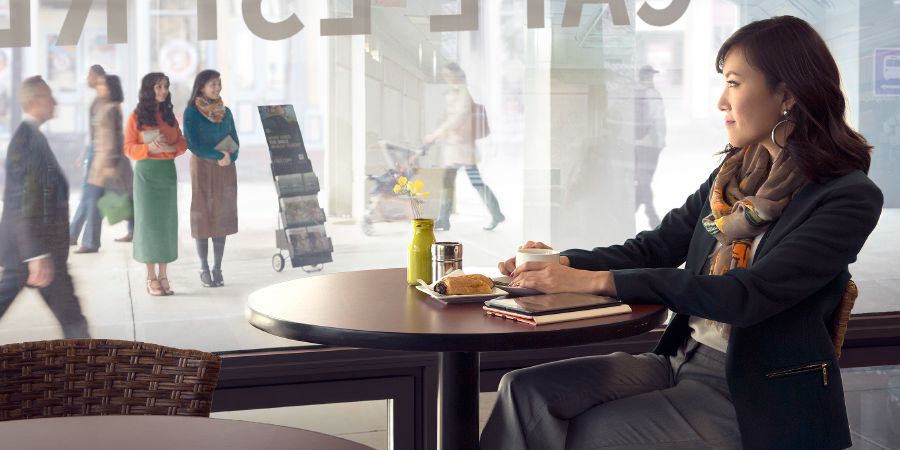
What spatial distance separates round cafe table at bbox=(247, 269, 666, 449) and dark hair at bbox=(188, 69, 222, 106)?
0.99m

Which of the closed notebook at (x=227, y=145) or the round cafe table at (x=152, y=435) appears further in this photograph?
the closed notebook at (x=227, y=145)

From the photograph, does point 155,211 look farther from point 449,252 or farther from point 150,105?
point 449,252

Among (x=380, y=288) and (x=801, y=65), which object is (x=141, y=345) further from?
(x=801, y=65)

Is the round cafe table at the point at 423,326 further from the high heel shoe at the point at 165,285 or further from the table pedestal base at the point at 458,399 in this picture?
the high heel shoe at the point at 165,285

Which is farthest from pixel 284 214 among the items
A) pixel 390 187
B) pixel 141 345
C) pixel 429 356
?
pixel 141 345

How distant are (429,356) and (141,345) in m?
1.38

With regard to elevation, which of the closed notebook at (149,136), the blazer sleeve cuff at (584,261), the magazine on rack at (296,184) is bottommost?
the blazer sleeve cuff at (584,261)

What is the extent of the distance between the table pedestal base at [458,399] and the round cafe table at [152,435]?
3.01ft

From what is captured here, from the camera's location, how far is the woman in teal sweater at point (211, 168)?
301 cm

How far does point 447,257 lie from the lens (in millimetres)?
2070

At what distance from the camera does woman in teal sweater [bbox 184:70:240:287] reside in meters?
3.01

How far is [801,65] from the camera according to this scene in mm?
1992

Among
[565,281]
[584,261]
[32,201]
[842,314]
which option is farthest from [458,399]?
[32,201]

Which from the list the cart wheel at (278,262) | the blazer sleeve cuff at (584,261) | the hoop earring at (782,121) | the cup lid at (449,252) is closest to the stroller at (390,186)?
the cart wheel at (278,262)
